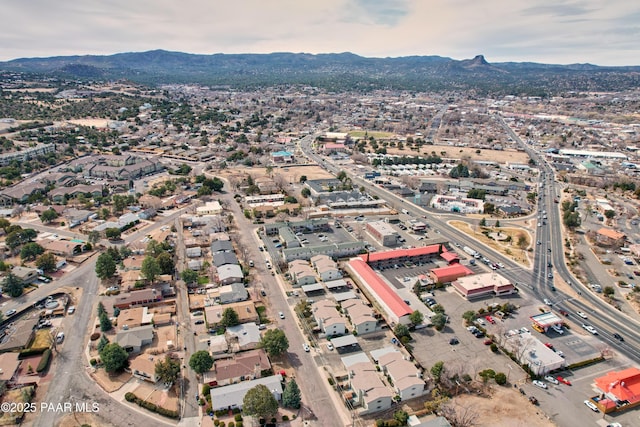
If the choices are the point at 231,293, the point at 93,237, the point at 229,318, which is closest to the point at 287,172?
the point at 93,237

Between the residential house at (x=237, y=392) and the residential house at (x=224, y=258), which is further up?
the residential house at (x=224, y=258)

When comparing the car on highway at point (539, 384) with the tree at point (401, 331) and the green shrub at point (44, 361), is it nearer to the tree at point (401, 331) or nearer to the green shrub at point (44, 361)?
the tree at point (401, 331)

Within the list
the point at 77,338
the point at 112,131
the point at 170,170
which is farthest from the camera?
the point at 112,131

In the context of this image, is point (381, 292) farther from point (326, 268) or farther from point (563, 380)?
point (563, 380)

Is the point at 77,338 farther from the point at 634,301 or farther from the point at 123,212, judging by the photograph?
the point at 634,301

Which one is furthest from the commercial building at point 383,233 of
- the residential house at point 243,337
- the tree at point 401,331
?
the residential house at point 243,337

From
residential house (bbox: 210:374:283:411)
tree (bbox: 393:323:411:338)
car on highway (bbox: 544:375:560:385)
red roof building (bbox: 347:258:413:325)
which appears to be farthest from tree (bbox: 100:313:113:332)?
car on highway (bbox: 544:375:560:385)

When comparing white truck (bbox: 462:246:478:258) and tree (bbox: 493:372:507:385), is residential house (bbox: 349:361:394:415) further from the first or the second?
white truck (bbox: 462:246:478:258)

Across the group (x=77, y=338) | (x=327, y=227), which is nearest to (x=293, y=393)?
(x=77, y=338)
